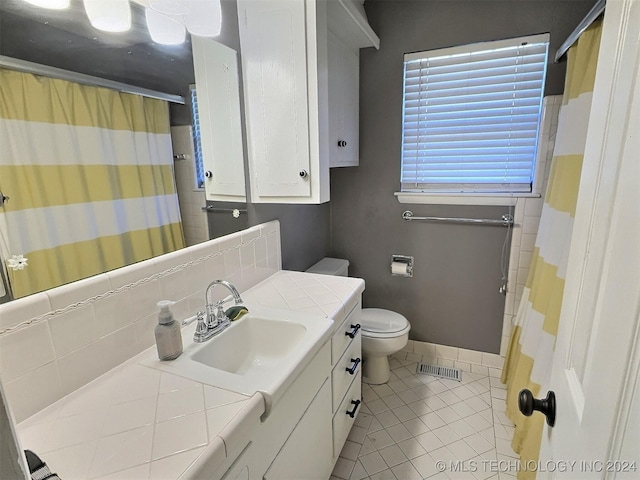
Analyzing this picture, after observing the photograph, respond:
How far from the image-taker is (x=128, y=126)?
1.08 metres

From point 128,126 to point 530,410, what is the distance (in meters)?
1.36

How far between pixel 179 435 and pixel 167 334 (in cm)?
34

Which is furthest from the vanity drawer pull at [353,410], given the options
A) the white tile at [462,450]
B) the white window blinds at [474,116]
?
the white window blinds at [474,116]

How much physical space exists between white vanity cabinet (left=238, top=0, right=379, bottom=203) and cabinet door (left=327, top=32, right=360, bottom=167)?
22 cm

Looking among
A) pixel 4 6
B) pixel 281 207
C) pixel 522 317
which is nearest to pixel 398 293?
pixel 522 317

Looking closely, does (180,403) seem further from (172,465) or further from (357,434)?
(357,434)

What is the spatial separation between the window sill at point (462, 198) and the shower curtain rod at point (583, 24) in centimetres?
76

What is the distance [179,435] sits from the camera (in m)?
0.74

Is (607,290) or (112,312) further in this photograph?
(112,312)

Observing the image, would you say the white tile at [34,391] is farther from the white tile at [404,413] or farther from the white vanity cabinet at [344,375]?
the white tile at [404,413]

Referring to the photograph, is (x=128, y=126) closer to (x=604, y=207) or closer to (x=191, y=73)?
(x=191, y=73)

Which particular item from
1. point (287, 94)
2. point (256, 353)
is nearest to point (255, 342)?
point (256, 353)

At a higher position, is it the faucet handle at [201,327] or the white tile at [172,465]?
the faucet handle at [201,327]

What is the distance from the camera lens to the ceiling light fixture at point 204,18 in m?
1.31
